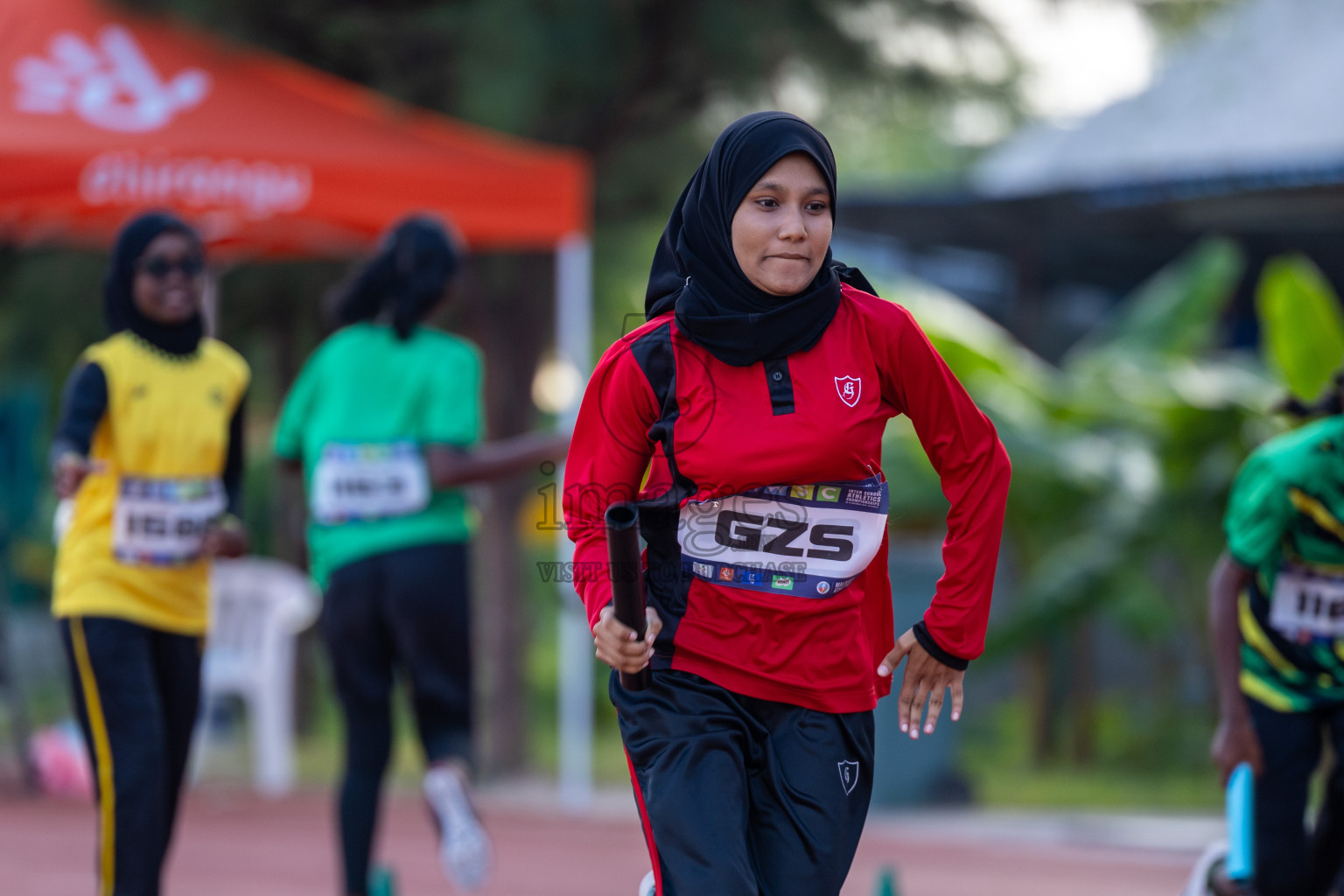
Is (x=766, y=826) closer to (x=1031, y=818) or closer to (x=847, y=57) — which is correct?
(x=1031, y=818)

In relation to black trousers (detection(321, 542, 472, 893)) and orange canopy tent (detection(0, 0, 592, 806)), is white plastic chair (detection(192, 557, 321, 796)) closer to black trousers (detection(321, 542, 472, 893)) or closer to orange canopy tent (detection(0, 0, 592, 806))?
orange canopy tent (detection(0, 0, 592, 806))

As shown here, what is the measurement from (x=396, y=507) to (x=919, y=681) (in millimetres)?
2561

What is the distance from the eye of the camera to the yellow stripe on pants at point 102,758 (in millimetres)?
4539

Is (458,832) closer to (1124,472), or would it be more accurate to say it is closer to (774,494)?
(774,494)

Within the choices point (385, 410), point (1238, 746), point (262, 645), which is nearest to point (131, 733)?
point (385, 410)

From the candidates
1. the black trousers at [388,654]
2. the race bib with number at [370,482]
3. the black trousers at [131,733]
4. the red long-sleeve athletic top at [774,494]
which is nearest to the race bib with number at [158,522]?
the black trousers at [131,733]

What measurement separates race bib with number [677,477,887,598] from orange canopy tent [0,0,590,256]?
5539 mm

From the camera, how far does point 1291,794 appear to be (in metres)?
4.66

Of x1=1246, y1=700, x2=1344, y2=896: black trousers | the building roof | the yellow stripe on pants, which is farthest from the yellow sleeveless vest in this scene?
the building roof

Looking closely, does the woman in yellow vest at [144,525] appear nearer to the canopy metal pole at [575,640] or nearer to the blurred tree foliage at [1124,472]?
the canopy metal pole at [575,640]

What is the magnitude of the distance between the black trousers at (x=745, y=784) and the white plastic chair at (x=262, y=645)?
6.83m

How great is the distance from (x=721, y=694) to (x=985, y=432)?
74 centimetres

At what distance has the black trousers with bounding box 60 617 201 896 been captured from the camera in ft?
14.9

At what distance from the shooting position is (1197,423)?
32.9 feet
